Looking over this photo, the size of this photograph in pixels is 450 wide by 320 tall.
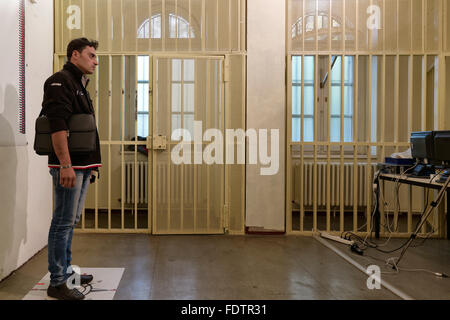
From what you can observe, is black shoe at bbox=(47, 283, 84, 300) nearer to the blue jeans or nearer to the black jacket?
the blue jeans

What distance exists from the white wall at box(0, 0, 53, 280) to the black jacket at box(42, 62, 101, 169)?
2.11ft

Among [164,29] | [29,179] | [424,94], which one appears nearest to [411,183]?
[424,94]

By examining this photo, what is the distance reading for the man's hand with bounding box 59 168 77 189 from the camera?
1.75 m

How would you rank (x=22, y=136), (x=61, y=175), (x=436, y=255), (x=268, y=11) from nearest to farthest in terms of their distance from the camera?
(x=61, y=175) < (x=22, y=136) < (x=436, y=255) < (x=268, y=11)

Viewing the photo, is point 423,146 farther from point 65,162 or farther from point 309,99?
point 65,162

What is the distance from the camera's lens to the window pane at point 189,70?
321cm

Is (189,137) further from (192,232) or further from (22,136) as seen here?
(22,136)

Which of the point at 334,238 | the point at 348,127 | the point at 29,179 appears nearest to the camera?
the point at 29,179

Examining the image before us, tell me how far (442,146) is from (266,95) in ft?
5.31

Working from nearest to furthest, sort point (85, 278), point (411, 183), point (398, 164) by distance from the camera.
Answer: point (85, 278), point (411, 183), point (398, 164)

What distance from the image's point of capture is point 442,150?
95.7 inches
